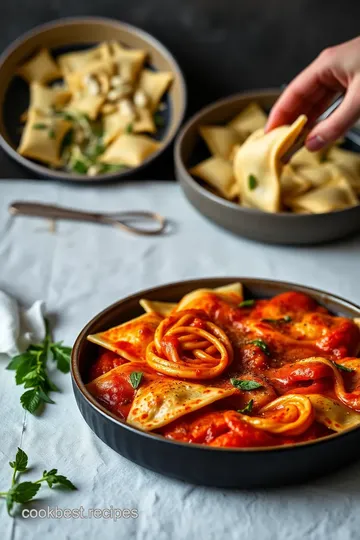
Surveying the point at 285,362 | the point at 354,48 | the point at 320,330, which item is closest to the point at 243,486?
the point at 285,362

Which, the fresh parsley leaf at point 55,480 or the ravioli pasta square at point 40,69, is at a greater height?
the ravioli pasta square at point 40,69

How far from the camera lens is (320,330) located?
5.58ft

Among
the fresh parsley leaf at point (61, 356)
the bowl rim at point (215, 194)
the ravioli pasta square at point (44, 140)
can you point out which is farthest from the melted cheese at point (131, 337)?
the ravioli pasta square at point (44, 140)

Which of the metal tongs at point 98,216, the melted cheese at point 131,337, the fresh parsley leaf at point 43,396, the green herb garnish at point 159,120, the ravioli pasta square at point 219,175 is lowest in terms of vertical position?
the metal tongs at point 98,216

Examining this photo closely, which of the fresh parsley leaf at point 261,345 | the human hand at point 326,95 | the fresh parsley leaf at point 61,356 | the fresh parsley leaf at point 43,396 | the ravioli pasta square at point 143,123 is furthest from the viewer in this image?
the ravioli pasta square at point 143,123

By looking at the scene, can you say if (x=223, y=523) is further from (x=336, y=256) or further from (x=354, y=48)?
(x=354, y=48)

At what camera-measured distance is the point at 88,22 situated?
9.36 feet

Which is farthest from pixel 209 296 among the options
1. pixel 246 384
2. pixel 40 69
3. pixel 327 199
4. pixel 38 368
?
pixel 40 69

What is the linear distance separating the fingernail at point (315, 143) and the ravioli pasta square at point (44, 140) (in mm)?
943

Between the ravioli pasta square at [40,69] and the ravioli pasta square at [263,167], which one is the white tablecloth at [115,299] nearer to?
the ravioli pasta square at [263,167]

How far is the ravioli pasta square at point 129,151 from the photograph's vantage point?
8.59 ft

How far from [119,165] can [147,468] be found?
4.56 ft

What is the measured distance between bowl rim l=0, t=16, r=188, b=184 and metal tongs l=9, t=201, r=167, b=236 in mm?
158

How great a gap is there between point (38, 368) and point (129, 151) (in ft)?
3.48
